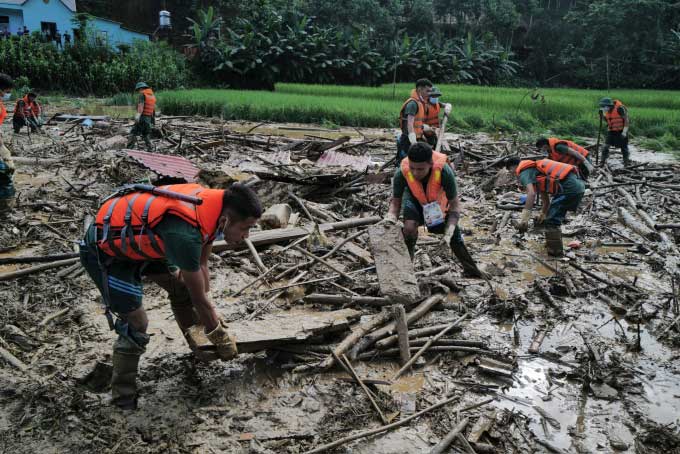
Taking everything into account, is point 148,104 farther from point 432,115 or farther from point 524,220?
point 524,220

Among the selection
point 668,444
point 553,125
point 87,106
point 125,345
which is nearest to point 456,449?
point 668,444

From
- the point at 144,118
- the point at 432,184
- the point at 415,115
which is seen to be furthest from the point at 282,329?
the point at 144,118

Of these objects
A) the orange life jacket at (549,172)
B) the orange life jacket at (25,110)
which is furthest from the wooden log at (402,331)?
the orange life jacket at (25,110)

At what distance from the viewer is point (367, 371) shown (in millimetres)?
4312

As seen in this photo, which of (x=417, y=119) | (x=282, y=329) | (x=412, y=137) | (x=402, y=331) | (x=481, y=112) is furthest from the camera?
(x=481, y=112)

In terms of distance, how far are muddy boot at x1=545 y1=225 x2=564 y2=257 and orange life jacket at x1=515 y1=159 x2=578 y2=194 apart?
50 centimetres

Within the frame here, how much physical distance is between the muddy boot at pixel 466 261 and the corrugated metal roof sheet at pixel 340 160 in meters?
4.71

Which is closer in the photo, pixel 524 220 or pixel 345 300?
pixel 345 300

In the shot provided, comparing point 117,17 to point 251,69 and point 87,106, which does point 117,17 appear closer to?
point 251,69

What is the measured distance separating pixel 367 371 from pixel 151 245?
80.5 inches

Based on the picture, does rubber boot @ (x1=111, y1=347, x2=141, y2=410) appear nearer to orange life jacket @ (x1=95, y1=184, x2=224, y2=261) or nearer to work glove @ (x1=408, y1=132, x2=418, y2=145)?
orange life jacket @ (x1=95, y1=184, x2=224, y2=261)

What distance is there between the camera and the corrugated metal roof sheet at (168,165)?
314 inches

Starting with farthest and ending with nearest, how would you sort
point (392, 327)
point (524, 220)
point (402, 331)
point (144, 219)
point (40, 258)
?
point (524, 220) < point (40, 258) < point (392, 327) < point (402, 331) < point (144, 219)

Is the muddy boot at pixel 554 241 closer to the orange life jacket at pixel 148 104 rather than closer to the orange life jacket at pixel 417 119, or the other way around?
the orange life jacket at pixel 417 119
